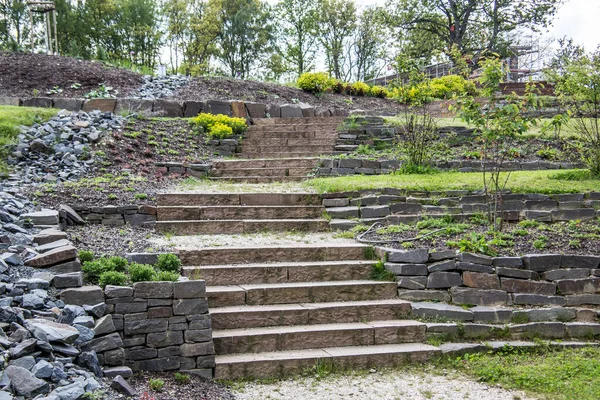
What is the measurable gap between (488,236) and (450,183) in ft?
6.04

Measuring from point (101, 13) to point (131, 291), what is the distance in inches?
876

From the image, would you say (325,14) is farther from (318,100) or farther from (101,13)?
(318,100)

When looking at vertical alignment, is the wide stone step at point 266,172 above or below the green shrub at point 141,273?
above

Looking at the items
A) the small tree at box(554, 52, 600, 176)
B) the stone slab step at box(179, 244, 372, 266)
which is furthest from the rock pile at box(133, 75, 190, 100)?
the small tree at box(554, 52, 600, 176)

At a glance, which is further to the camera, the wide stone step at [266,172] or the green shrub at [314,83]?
the green shrub at [314,83]

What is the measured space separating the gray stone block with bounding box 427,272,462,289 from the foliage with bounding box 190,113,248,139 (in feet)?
20.4

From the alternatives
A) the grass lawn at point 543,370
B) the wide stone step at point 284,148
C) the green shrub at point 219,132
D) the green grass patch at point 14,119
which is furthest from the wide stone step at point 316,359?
the green shrub at point 219,132

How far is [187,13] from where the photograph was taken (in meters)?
23.8

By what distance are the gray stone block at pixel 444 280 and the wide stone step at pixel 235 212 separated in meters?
2.21

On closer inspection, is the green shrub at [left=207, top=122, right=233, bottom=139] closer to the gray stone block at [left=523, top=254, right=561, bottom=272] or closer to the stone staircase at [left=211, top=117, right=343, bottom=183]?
the stone staircase at [left=211, top=117, right=343, bottom=183]

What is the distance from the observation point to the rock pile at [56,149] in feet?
24.9

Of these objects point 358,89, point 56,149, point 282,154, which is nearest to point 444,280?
point 282,154

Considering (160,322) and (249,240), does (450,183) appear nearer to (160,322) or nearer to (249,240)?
(249,240)

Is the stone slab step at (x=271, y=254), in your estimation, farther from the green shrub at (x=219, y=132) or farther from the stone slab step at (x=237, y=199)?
the green shrub at (x=219, y=132)
